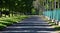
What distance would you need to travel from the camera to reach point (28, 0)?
296 feet

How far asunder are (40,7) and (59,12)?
379 ft

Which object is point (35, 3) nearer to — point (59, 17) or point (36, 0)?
point (36, 0)

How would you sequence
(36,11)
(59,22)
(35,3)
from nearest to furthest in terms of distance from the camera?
(59,22), (36,11), (35,3)

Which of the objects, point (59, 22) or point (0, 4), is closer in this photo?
point (59, 22)

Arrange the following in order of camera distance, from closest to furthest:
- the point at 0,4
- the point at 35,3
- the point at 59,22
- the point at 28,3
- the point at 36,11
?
the point at 59,22 < the point at 0,4 < the point at 28,3 < the point at 36,11 < the point at 35,3

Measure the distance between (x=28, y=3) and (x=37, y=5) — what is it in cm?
5851

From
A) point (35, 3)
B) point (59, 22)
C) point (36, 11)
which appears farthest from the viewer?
point (35, 3)

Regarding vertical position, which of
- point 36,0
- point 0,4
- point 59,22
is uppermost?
point 36,0

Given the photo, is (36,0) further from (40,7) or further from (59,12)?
(59,12)

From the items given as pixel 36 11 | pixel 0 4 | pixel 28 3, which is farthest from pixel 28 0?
pixel 0 4

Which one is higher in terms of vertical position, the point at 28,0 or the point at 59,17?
the point at 28,0

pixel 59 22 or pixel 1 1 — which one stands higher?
pixel 1 1

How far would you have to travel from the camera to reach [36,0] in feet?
504

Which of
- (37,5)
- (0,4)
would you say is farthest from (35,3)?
(0,4)
